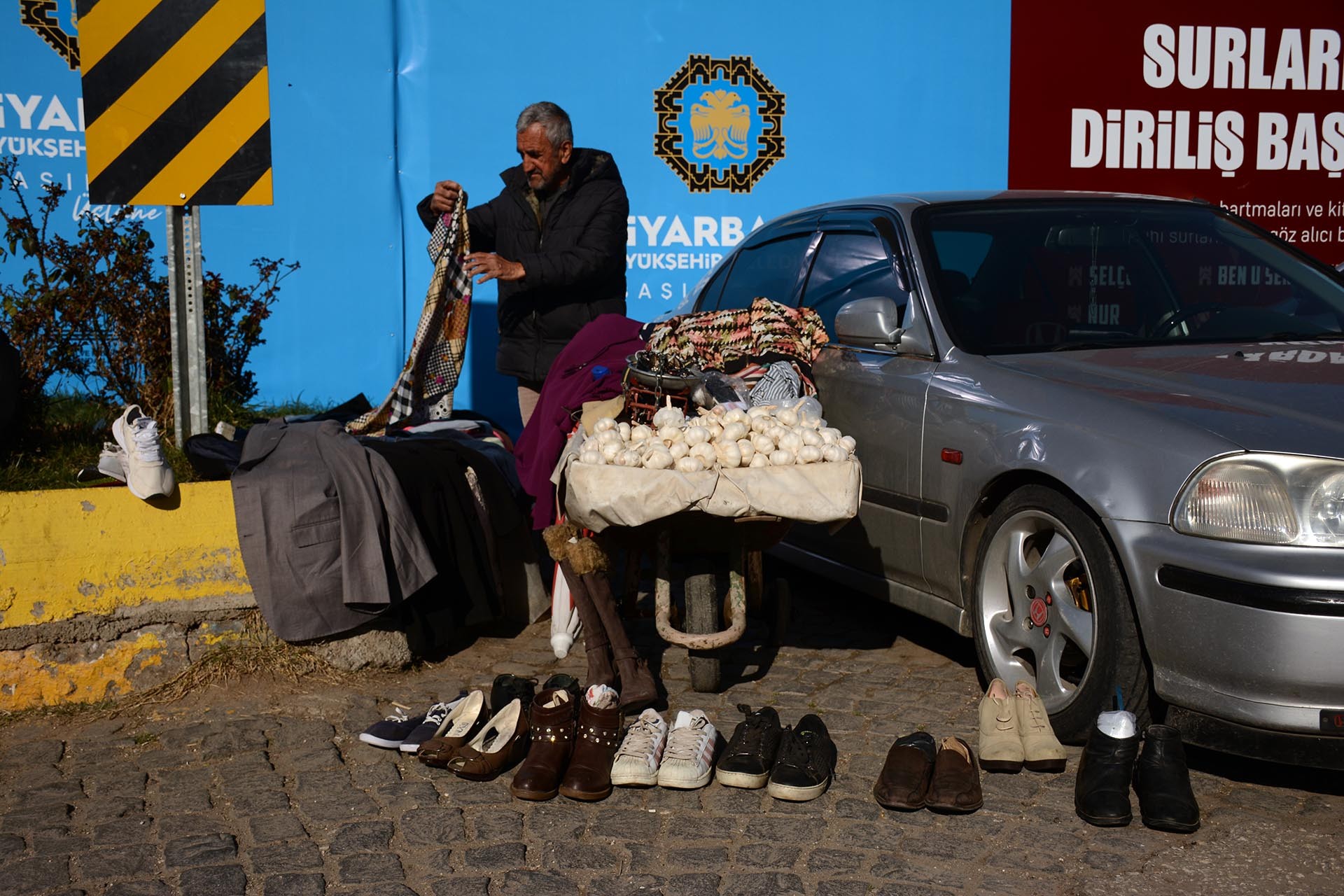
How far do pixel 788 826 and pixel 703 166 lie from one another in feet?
19.4

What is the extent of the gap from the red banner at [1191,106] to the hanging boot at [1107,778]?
6.12m

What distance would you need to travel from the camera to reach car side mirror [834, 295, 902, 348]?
4707 mm

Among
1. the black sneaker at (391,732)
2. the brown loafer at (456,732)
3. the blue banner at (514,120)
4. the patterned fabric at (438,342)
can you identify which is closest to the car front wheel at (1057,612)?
the brown loafer at (456,732)

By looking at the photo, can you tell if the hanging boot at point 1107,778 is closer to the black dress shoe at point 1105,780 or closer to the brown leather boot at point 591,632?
the black dress shoe at point 1105,780

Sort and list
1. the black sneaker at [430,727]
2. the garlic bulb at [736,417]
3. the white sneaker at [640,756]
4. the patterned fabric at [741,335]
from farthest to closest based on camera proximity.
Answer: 1. the patterned fabric at [741,335]
2. the garlic bulb at [736,417]
3. the black sneaker at [430,727]
4. the white sneaker at [640,756]

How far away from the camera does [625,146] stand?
8.67 meters

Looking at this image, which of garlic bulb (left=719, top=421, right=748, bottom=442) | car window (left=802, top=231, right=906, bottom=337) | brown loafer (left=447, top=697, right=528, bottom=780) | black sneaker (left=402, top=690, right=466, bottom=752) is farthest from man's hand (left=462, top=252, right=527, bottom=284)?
brown loafer (left=447, top=697, right=528, bottom=780)

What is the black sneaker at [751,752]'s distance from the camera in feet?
12.6

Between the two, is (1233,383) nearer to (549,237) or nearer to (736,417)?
(736,417)

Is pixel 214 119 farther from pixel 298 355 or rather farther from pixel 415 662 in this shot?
pixel 298 355

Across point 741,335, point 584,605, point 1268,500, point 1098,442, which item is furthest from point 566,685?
point 1268,500

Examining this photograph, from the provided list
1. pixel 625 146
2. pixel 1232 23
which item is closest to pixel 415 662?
pixel 625 146

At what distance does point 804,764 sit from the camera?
3.85 meters

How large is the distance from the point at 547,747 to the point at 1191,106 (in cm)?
737
